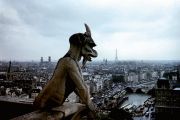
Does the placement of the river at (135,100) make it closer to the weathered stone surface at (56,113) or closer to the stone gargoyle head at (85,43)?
the stone gargoyle head at (85,43)

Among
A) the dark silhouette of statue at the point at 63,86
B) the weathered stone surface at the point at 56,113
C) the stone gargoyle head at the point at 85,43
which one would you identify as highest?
the stone gargoyle head at the point at 85,43

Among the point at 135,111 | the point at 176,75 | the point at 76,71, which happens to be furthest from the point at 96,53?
the point at 176,75

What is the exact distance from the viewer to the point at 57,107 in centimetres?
238

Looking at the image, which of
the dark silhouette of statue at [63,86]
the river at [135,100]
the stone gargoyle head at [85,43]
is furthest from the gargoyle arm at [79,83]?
the river at [135,100]

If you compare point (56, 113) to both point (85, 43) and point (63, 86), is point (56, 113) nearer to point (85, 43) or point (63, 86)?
point (63, 86)

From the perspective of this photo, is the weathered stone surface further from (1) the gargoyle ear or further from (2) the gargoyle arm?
(1) the gargoyle ear

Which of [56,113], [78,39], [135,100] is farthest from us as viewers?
[135,100]

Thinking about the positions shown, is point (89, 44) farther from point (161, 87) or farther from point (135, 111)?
point (135, 111)

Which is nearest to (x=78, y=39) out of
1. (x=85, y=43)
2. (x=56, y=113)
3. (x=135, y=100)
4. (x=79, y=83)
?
(x=85, y=43)

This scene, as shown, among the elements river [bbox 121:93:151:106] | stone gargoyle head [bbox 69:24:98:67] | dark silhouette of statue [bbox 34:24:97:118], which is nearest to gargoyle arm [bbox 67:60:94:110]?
dark silhouette of statue [bbox 34:24:97:118]

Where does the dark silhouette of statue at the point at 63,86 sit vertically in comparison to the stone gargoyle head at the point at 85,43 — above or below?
below

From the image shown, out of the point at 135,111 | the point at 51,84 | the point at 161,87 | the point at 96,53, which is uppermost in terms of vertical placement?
the point at 96,53

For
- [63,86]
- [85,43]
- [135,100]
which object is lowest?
[135,100]

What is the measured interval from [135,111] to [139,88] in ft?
122
